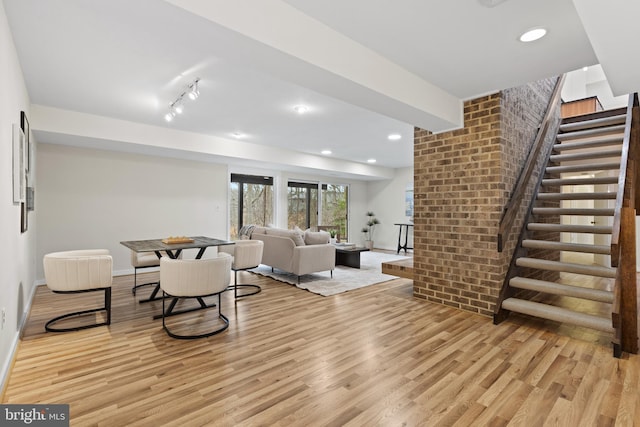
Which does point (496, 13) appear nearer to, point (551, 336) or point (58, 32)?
point (551, 336)

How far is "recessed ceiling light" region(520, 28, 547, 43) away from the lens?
7.39 ft

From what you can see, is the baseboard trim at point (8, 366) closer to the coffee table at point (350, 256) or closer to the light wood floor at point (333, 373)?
the light wood floor at point (333, 373)

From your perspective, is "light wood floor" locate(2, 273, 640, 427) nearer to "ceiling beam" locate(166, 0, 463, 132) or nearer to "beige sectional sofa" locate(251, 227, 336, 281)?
"beige sectional sofa" locate(251, 227, 336, 281)

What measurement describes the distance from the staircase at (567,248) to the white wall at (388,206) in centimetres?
457

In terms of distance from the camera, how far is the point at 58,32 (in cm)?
239

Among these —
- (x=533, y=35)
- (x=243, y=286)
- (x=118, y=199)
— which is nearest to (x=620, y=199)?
(x=533, y=35)

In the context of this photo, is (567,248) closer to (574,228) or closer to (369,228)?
(574,228)

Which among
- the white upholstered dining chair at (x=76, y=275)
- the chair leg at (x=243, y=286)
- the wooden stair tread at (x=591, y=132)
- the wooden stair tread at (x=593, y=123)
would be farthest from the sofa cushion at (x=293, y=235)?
the wooden stair tread at (x=593, y=123)

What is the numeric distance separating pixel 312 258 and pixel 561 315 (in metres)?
3.16

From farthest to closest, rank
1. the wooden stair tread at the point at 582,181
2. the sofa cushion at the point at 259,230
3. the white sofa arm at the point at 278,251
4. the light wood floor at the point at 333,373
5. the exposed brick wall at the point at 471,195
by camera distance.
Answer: the sofa cushion at the point at 259,230 < the white sofa arm at the point at 278,251 < the wooden stair tread at the point at 582,181 < the exposed brick wall at the point at 471,195 < the light wood floor at the point at 333,373

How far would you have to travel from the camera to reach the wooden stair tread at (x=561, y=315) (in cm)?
269

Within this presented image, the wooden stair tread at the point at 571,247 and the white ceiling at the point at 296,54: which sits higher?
the white ceiling at the point at 296,54

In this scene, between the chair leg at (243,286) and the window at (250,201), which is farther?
the window at (250,201)

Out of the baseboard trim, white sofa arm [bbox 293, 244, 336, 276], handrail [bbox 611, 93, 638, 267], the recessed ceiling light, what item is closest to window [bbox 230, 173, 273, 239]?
white sofa arm [bbox 293, 244, 336, 276]
